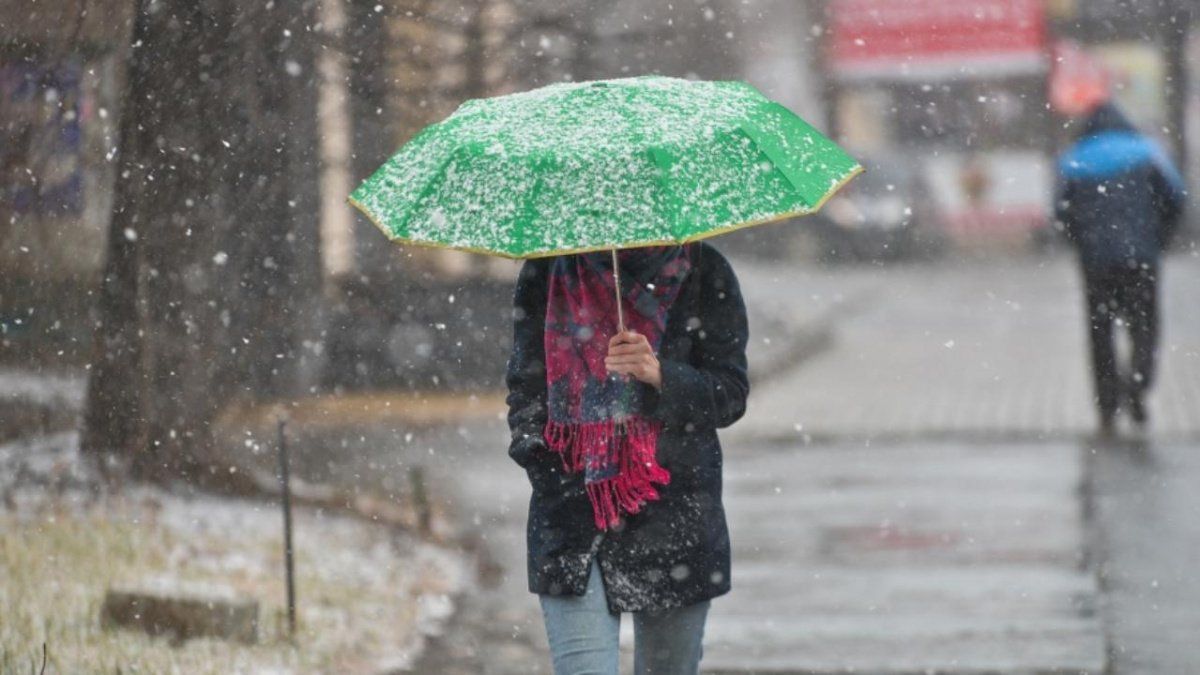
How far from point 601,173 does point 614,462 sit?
639 mm

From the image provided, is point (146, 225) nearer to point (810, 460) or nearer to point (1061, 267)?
point (810, 460)

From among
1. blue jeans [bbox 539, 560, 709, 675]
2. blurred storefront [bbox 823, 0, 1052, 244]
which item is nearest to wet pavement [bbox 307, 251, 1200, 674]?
blue jeans [bbox 539, 560, 709, 675]

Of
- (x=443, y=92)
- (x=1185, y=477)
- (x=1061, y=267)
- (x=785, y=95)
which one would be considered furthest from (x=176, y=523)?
(x=1061, y=267)

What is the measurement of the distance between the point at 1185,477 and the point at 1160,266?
1.51 metres

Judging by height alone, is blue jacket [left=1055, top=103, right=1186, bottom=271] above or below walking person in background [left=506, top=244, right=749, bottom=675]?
above

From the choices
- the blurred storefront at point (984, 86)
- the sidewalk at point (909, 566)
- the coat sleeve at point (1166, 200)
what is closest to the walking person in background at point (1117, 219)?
the coat sleeve at point (1166, 200)

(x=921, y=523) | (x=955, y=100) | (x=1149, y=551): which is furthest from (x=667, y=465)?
(x=955, y=100)

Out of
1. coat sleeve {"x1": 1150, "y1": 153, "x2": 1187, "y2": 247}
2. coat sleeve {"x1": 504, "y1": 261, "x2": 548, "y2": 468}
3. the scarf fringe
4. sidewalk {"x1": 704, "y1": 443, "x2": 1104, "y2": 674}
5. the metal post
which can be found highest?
coat sleeve {"x1": 1150, "y1": 153, "x2": 1187, "y2": 247}

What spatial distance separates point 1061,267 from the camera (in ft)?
83.3

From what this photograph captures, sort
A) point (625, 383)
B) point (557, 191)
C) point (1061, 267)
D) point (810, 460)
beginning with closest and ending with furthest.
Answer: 1. point (557, 191)
2. point (625, 383)
3. point (810, 460)
4. point (1061, 267)

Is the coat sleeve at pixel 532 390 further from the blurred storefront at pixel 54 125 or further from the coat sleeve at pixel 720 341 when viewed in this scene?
the blurred storefront at pixel 54 125

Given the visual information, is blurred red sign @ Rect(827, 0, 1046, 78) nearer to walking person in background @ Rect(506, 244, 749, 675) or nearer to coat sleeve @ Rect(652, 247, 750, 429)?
coat sleeve @ Rect(652, 247, 750, 429)

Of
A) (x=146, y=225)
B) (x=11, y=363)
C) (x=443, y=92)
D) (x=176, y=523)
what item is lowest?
(x=176, y=523)

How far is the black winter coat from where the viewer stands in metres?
4.12
